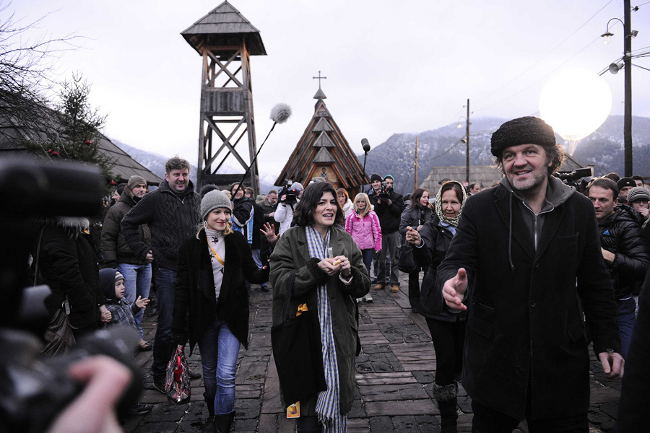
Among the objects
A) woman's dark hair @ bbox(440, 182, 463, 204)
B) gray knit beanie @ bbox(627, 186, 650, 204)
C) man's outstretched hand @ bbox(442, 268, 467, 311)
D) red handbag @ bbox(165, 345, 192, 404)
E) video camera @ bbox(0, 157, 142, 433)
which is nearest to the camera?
video camera @ bbox(0, 157, 142, 433)

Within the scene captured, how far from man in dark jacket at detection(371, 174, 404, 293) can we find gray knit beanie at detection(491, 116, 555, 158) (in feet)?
21.2

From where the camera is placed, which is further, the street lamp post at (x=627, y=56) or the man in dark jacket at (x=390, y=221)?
the street lamp post at (x=627, y=56)

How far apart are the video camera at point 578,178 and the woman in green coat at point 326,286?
3878 mm

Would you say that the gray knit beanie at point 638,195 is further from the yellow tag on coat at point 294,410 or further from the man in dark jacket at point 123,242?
the man in dark jacket at point 123,242

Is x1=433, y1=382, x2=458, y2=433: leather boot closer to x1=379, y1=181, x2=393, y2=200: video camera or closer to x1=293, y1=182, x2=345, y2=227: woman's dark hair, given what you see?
x1=293, y1=182, x2=345, y2=227: woman's dark hair

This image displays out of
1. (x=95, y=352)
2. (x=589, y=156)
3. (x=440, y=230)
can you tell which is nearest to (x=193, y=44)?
(x=440, y=230)

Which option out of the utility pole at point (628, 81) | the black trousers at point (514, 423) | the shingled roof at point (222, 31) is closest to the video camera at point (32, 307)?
the black trousers at point (514, 423)

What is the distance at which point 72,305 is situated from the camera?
3182 mm

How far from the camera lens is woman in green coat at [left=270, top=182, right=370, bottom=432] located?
282cm

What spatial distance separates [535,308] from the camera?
85.0 inches

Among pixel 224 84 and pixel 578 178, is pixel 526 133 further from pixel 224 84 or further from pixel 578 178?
pixel 224 84

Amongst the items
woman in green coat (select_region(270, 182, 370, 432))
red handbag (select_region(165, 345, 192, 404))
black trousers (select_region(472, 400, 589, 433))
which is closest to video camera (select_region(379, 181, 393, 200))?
woman in green coat (select_region(270, 182, 370, 432))

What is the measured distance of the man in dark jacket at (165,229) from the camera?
4.21 meters

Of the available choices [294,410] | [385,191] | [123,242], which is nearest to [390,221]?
[385,191]
